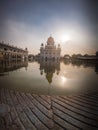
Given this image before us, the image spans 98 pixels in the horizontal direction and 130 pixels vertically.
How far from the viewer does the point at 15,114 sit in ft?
12.9

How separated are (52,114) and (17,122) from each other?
1.35 m

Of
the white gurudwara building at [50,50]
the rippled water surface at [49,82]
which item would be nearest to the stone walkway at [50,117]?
the rippled water surface at [49,82]

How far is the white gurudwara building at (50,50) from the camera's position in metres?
93.6

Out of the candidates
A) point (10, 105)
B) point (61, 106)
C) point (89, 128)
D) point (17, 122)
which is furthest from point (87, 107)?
point (10, 105)

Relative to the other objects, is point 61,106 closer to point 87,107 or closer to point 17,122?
point 87,107

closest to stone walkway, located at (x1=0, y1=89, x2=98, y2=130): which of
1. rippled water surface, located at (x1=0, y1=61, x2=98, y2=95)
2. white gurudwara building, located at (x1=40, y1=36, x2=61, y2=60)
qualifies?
rippled water surface, located at (x1=0, y1=61, x2=98, y2=95)

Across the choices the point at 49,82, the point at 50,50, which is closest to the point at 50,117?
the point at 49,82

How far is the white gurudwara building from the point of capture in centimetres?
9356

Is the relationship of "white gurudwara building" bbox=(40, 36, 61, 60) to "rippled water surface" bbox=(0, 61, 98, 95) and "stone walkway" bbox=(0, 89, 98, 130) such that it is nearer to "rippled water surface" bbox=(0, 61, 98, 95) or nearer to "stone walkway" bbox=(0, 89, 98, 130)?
"rippled water surface" bbox=(0, 61, 98, 95)

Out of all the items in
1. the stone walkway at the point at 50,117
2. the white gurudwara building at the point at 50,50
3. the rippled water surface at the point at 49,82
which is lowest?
the rippled water surface at the point at 49,82

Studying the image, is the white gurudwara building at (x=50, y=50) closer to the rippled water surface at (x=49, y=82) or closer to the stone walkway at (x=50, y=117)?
the rippled water surface at (x=49, y=82)

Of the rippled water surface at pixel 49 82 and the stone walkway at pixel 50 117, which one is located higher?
the stone walkway at pixel 50 117

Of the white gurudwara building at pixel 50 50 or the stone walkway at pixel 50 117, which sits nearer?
the stone walkway at pixel 50 117

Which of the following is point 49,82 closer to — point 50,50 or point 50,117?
point 50,117
